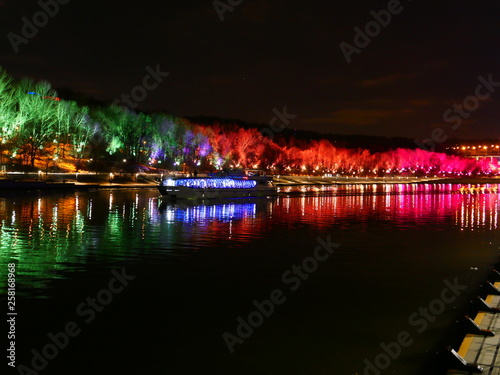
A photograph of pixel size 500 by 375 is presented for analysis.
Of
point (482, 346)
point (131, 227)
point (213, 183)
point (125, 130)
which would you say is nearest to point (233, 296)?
point (482, 346)

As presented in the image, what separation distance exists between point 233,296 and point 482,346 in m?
6.20

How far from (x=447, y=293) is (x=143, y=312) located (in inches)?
317

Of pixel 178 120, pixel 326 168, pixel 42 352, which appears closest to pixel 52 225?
pixel 42 352

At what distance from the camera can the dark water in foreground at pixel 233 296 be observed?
9.52 meters

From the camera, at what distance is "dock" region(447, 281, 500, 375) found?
8250 millimetres

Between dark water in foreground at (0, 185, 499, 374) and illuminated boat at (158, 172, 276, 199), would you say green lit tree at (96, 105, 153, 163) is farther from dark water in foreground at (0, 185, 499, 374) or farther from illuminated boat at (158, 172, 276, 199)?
dark water in foreground at (0, 185, 499, 374)

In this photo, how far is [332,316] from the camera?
11.9 meters

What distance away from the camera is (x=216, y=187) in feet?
188

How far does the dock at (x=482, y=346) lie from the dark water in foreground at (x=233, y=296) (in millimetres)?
657

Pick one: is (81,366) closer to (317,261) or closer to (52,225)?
(317,261)

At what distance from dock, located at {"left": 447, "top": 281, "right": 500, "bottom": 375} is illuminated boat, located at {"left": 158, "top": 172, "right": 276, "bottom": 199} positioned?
4319 centimetres

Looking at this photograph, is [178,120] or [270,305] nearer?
[270,305]

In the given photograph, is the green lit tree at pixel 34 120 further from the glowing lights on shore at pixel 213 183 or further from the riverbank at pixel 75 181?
the glowing lights on shore at pixel 213 183

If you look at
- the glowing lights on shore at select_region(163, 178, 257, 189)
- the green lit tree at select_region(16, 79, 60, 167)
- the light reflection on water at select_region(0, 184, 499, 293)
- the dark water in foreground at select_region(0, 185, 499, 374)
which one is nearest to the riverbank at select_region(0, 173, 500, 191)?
the green lit tree at select_region(16, 79, 60, 167)
